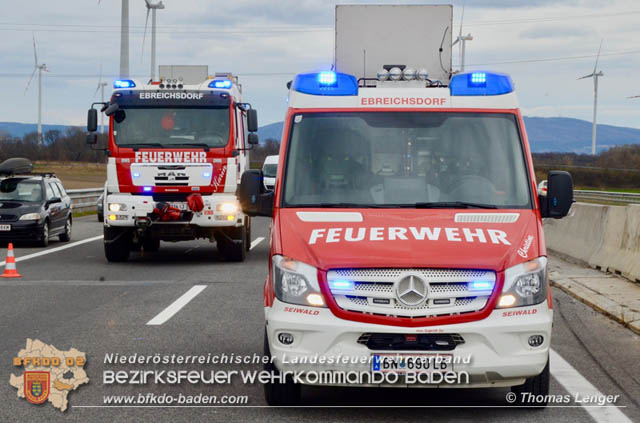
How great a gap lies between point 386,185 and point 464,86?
1031 mm

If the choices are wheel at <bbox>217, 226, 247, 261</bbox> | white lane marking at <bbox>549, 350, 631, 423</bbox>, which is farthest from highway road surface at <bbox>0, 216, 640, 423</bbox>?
wheel at <bbox>217, 226, 247, 261</bbox>

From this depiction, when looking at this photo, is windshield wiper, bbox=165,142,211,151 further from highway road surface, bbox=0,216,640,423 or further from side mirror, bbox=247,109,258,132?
highway road surface, bbox=0,216,640,423

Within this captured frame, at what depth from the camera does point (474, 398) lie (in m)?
6.82

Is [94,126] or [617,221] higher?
[94,126]

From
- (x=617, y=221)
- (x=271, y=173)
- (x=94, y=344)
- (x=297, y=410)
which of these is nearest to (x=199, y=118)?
(x=617, y=221)

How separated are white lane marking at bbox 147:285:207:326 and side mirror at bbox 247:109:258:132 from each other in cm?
398

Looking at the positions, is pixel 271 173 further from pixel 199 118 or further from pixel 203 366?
pixel 203 366

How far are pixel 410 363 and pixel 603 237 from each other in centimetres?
1021

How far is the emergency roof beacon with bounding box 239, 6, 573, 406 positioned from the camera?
5824 millimetres

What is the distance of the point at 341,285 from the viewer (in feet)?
19.4

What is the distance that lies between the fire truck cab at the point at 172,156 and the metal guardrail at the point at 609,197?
121 ft

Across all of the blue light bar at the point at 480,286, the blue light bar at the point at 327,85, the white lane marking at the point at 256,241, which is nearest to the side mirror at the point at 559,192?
the blue light bar at the point at 480,286

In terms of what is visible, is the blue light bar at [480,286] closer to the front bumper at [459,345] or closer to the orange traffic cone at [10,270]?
the front bumper at [459,345]

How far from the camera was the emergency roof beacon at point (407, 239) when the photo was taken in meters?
5.82
